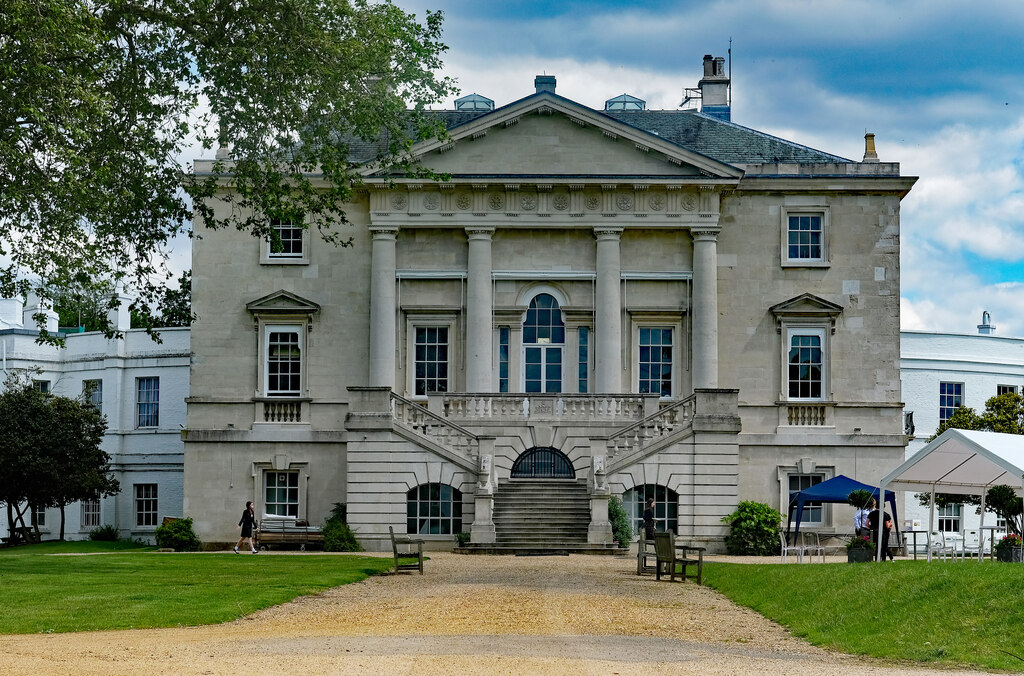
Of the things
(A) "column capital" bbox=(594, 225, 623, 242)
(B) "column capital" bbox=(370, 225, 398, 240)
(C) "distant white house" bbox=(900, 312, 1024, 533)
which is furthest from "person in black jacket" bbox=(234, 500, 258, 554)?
(C) "distant white house" bbox=(900, 312, 1024, 533)

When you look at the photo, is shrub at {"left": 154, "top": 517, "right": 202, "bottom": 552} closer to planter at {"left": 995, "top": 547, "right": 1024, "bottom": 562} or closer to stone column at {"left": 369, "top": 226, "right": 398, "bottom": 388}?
stone column at {"left": 369, "top": 226, "right": 398, "bottom": 388}

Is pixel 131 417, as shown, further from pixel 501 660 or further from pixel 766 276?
pixel 501 660

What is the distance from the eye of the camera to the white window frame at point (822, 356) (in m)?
42.3

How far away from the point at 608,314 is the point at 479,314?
384cm

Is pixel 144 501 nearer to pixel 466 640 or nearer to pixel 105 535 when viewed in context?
pixel 105 535

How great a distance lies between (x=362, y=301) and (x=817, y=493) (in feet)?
51.5

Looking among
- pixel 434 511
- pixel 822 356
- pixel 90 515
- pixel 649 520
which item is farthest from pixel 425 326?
pixel 90 515

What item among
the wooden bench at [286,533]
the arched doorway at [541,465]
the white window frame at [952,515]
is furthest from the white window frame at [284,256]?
the white window frame at [952,515]

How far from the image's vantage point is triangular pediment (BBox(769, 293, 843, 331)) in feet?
139

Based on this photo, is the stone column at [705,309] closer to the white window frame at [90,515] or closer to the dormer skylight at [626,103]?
the dormer skylight at [626,103]

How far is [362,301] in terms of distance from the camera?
42875 millimetres

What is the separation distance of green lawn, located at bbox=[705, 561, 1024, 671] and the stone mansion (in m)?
18.7

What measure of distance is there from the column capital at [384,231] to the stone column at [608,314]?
6.05m

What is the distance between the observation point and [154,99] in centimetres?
2938
